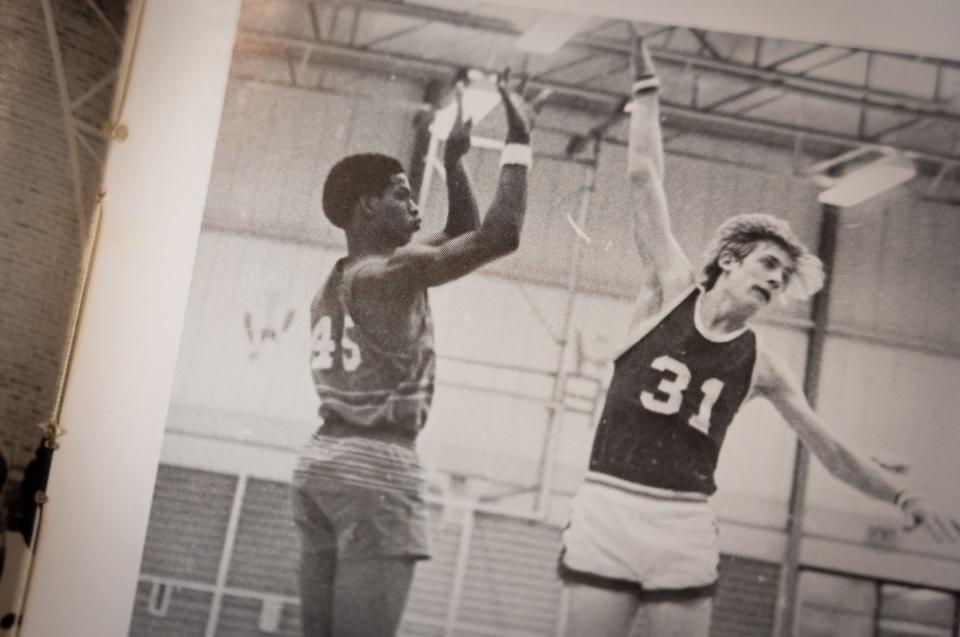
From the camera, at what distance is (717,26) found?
1.92 m

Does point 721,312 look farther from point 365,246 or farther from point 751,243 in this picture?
point 365,246

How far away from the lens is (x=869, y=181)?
1.89m

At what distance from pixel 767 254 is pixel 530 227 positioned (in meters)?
0.43

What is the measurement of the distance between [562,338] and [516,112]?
0.42 m

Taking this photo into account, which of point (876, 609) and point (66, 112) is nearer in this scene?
point (876, 609)

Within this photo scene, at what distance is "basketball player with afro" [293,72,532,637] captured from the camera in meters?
1.83

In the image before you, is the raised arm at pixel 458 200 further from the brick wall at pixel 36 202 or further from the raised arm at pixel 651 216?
the brick wall at pixel 36 202

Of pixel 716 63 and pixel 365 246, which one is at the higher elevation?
pixel 716 63

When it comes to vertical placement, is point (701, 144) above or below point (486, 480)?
above

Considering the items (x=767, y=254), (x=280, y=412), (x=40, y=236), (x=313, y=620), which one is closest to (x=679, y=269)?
(x=767, y=254)

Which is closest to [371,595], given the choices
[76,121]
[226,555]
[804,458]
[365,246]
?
[226,555]

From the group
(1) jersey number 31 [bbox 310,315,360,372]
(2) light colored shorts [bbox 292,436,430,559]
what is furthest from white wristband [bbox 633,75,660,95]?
(2) light colored shorts [bbox 292,436,430,559]

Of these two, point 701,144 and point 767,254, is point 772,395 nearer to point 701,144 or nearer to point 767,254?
point 767,254

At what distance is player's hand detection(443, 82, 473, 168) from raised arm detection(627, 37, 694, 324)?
0.29 metres
